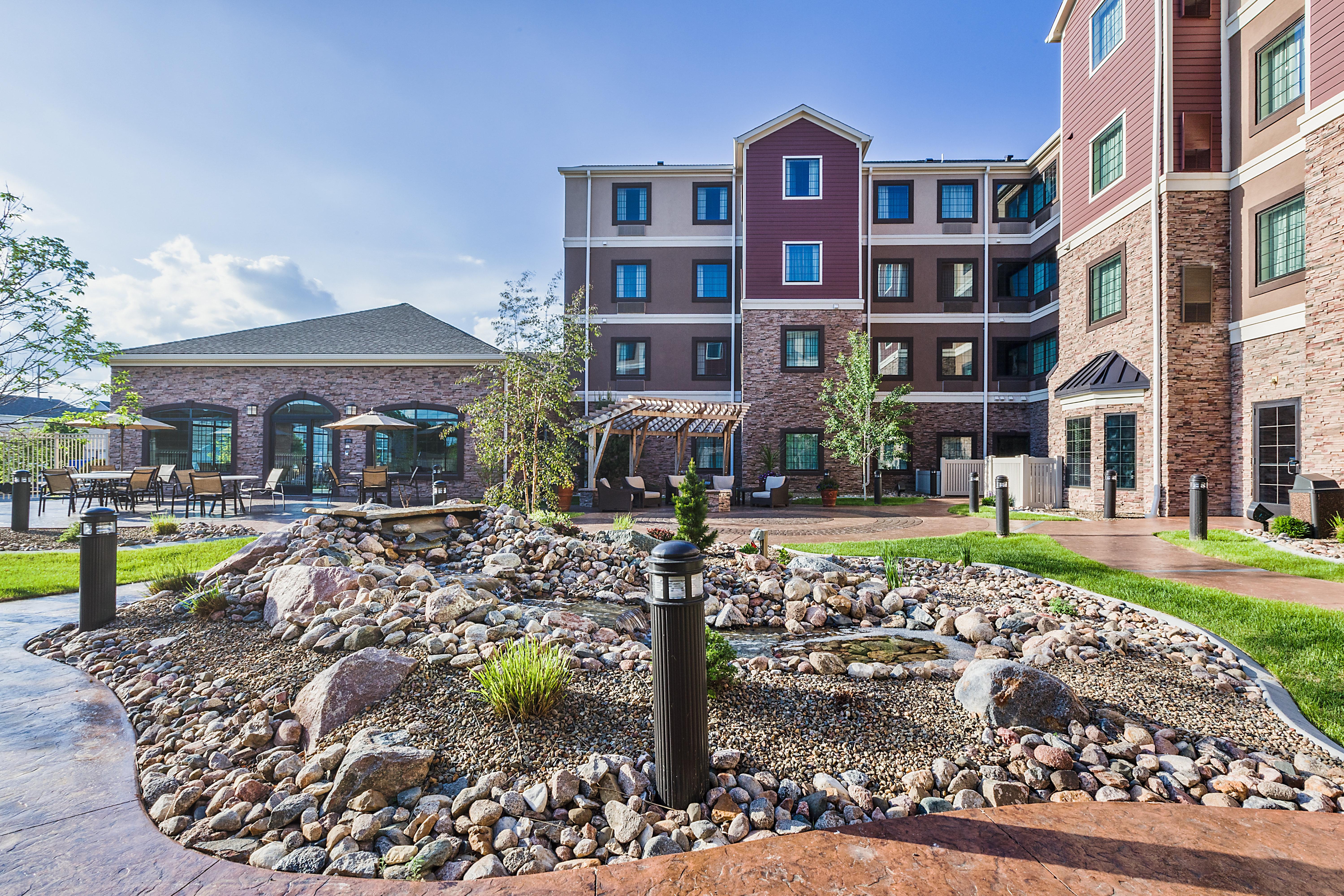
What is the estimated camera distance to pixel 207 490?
13.6 meters

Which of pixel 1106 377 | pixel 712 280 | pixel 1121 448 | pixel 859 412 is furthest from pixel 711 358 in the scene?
pixel 1121 448

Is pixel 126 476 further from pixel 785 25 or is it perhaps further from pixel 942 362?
pixel 942 362

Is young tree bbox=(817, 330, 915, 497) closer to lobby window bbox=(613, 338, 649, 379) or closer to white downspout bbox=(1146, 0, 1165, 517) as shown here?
lobby window bbox=(613, 338, 649, 379)

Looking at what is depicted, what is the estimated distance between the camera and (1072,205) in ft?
55.4

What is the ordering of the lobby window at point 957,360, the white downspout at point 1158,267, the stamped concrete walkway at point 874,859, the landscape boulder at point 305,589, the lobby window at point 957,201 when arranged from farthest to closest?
the lobby window at point 957,201 → the lobby window at point 957,360 → the white downspout at point 1158,267 → the landscape boulder at point 305,589 → the stamped concrete walkway at point 874,859

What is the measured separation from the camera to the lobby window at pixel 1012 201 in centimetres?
2353

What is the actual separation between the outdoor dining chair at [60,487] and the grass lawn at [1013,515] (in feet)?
68.3

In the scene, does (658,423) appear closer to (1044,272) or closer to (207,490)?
(207,490)

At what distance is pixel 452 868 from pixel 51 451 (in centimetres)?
2504

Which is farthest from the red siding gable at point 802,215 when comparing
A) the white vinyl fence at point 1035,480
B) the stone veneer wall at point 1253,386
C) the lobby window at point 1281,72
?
the stone veneer wall at point 1253,386

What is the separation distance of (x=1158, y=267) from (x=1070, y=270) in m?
3.86

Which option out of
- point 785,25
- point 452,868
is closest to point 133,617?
point 452,868

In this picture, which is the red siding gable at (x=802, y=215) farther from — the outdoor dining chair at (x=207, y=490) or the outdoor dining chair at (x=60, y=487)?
the outdoor dining chair at (x=60, y=487)

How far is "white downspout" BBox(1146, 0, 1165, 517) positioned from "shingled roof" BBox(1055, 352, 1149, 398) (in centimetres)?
47
